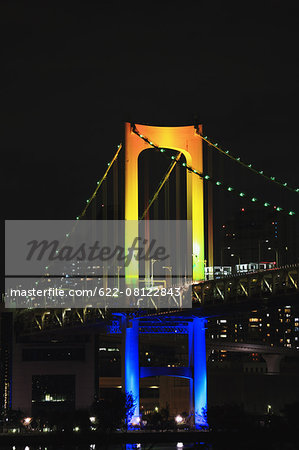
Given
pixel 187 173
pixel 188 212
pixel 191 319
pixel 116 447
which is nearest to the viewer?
pixel 188 212

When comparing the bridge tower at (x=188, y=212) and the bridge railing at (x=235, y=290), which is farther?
the bridge tower at (x=188, y=212)

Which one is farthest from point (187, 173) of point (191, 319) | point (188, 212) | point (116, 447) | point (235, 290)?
point (116, 447)

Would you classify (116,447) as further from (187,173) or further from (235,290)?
(187,173)

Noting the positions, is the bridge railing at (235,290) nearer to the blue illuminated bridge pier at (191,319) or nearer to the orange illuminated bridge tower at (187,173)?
the blue illuminated bridge pier at (191,319)

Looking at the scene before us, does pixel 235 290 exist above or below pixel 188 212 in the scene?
below

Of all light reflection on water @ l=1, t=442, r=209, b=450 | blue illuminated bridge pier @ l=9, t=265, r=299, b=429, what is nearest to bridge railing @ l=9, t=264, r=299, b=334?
blue illuminated bridge pier @ l=9, t=265, r=299, b=429

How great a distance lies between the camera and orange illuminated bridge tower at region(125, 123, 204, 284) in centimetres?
5469

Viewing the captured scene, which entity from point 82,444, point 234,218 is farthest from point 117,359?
point 82,444

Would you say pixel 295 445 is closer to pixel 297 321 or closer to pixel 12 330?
pixel 12 330

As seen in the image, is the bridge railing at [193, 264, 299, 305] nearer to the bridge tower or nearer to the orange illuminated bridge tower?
the orange illuminated bridge tower

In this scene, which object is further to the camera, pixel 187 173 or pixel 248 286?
pixel 187 173

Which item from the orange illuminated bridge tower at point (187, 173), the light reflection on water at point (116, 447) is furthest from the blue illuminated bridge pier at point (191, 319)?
the orange illuminated bridge tower at point (187, 173)

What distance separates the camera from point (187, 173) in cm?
5681

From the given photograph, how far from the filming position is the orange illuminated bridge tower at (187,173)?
5469 cm
